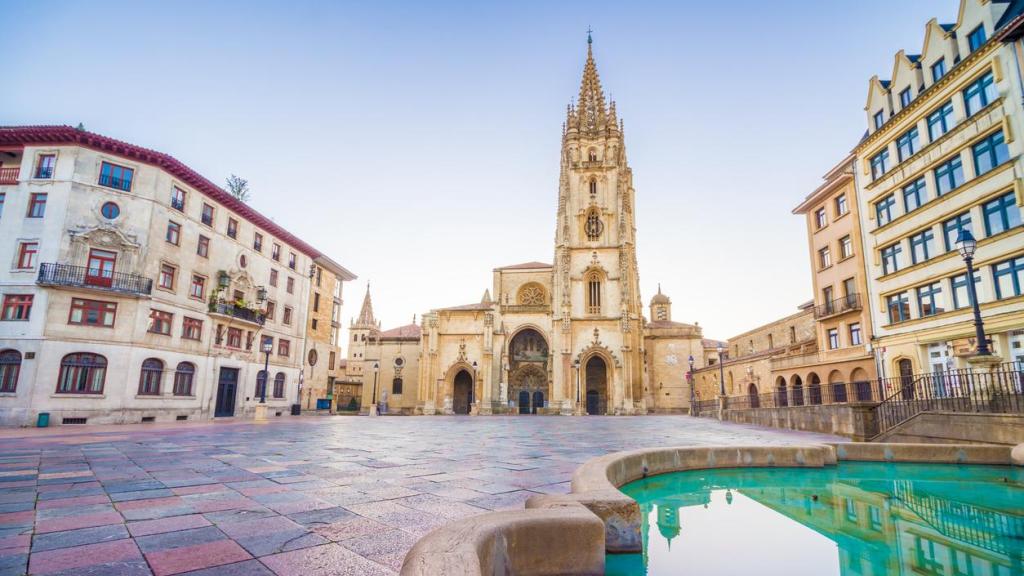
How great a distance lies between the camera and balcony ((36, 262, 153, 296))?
827 inches

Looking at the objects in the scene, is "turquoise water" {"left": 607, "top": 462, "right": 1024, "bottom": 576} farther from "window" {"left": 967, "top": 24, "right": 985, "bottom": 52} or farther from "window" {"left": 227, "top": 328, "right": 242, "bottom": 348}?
"window" {"left": 227, "top": 328, "right": 242, "bottom": 348}

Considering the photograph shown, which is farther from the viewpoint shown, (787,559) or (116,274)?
(116,274)

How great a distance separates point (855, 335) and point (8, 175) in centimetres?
4225

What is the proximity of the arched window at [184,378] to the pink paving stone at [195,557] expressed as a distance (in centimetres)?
2641

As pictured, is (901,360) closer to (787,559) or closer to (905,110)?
(905,110)

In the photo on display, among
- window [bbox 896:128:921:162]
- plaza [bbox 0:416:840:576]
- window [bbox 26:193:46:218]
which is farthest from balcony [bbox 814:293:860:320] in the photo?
window [bbox 26:193:46:218]

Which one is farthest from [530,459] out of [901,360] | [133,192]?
[133,192]

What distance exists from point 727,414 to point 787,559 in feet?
76.3

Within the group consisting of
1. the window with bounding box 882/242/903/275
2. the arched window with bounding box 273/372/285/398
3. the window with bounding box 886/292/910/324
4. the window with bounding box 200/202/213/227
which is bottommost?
the arched window with bounding box 273/372/285/398

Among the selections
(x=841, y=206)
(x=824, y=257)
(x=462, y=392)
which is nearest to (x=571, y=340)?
(x=462, y=392)

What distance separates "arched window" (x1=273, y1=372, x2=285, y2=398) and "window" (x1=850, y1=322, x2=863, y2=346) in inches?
1383

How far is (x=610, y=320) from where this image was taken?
134ft

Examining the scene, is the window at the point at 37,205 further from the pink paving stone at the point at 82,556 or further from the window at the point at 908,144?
the window at the point at 908,144

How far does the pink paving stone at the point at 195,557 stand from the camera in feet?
9.49
